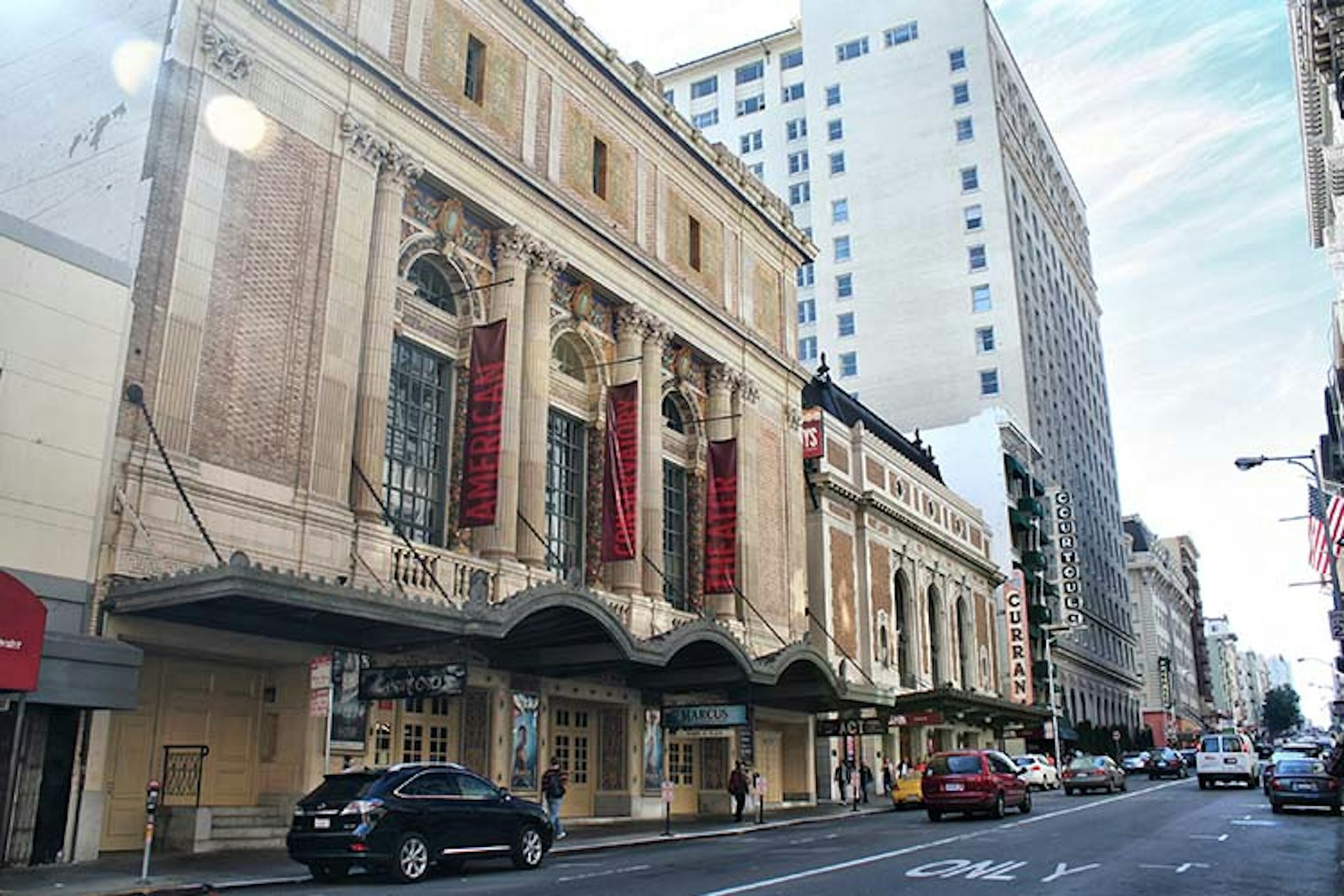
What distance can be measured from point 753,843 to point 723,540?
45.2 ft

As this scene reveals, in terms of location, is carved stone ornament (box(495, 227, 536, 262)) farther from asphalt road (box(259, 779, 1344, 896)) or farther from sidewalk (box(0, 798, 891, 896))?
asphalt road (box(259, 779, 1344, 896))

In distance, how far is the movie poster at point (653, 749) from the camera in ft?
99.8

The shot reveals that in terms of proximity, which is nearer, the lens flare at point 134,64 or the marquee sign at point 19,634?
the marquee sign at point 19,634

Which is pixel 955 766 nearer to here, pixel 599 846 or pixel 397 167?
pixel 599 846

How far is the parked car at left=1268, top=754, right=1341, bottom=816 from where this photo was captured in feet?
91.3

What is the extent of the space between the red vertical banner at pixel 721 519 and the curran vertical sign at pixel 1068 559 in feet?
147

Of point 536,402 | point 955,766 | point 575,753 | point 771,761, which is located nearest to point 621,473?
point 536,402

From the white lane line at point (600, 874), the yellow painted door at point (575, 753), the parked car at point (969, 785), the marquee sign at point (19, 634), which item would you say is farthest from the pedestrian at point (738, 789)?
the marquee sign at point (19, 634)

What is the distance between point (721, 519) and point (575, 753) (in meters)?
8.83

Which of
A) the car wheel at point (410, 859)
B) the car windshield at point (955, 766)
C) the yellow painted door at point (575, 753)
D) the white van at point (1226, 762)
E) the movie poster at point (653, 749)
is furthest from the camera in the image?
the white van at point (1226, 762)

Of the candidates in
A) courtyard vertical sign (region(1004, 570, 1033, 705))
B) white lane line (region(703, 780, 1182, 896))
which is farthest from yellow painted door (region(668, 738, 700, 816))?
courtyard vertical sign (region(1004, 570, 1033, 705))

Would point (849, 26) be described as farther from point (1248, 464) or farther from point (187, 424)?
point (187, 424)

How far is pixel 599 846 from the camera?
70.7 feet

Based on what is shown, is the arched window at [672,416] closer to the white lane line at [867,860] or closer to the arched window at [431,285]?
the arched window at [431,285]
